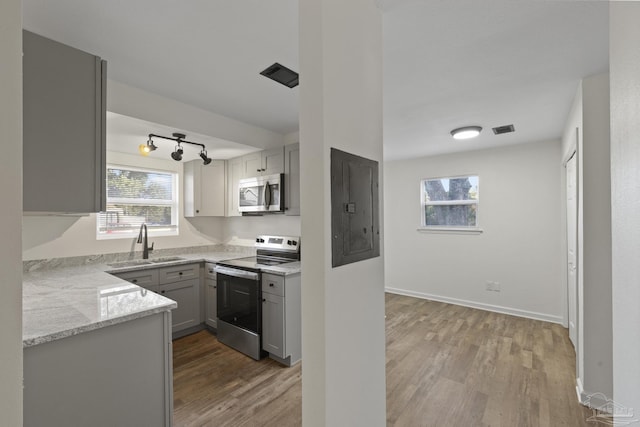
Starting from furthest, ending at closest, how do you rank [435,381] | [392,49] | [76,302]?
[435,381], [392,49], [76,302]

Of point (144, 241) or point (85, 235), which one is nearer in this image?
point (85, 235)

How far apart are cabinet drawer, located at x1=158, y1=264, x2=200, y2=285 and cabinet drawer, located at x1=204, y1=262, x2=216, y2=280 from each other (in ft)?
0.31

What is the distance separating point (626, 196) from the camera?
27.6 inches

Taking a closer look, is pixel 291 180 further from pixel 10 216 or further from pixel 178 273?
pixel 10 216

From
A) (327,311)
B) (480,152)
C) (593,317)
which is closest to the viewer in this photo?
(327,311)

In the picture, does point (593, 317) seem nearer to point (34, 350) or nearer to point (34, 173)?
point (34, 350)

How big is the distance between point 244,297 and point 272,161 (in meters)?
1.60

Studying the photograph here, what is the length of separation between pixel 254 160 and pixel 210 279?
159cm

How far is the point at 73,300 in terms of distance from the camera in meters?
1.72

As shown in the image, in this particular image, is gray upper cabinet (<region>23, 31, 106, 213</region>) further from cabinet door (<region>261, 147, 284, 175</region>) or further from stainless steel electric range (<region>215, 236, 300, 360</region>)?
cabinet door (<region>261, 147, 284, 175</region>)

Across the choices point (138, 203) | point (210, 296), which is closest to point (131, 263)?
point (138, 203)

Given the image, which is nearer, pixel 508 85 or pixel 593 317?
pixel 593 317

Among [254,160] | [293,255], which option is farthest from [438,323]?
[254,160]

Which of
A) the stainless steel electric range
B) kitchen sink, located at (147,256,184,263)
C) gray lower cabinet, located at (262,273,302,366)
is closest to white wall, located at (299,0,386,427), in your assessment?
gray lower cabinet, located at (262,273,302,366)
